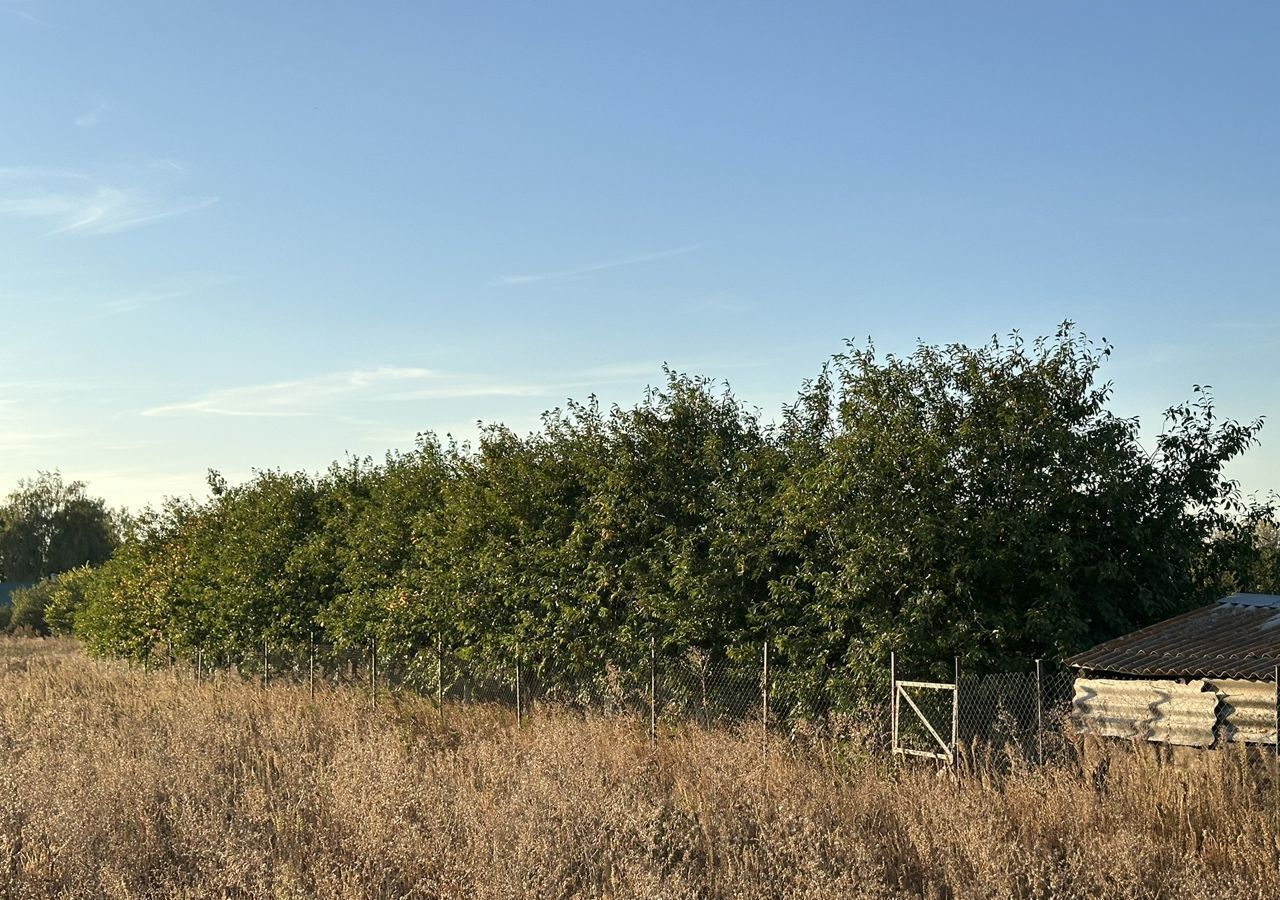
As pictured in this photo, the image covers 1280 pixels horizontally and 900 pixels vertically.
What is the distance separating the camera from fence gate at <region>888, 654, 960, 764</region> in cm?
1267

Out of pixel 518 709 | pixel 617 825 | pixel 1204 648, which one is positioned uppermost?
pixel 1204 648

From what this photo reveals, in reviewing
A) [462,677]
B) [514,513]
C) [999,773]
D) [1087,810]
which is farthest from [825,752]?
[462,677]

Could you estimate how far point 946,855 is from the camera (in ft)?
30.1

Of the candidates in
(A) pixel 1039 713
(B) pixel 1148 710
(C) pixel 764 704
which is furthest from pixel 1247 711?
(C) pixel 764 704

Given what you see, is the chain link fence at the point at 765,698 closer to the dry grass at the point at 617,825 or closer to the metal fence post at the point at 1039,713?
the metal fence post at the point at 1039,713

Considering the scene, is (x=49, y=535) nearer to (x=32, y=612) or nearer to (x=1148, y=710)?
(x=32, y=612)

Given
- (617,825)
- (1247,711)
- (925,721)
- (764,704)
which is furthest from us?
(764,704)

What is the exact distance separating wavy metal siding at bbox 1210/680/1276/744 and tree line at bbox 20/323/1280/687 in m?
2.03

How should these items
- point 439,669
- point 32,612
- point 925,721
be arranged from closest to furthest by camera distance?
1. point 925,721
2. point 439,669
3. point 32,612

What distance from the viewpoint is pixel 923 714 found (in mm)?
12992

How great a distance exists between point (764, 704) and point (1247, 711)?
488 cm

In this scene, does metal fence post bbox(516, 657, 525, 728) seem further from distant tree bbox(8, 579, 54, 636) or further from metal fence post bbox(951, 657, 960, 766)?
distant tree bbox(8, 579, 54, 636)

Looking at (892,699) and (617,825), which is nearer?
(617,825)

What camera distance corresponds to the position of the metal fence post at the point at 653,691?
14.8m
